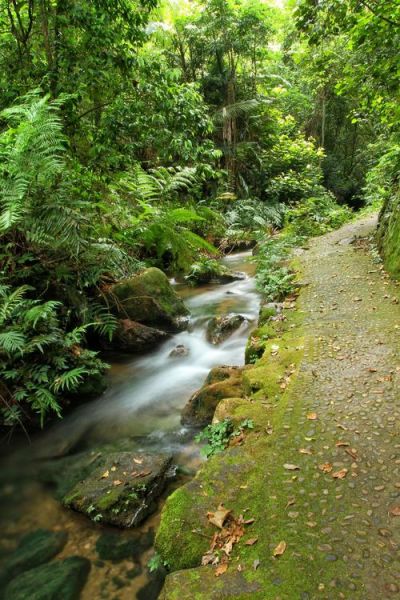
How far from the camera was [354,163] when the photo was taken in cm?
2245

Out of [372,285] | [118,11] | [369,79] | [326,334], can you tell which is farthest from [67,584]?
[369,79]

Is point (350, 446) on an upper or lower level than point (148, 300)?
lower

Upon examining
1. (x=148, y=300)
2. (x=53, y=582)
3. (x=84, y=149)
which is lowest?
(x=53, y=582)

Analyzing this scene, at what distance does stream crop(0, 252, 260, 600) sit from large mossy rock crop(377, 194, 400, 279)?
2296 mm

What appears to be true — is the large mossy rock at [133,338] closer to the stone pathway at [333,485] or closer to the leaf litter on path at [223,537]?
the stone pathway at [333,485]

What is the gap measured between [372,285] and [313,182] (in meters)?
12.1

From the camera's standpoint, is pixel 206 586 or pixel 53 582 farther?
pixel 53 582

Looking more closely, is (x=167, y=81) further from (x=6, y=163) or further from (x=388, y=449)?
(x=388, y=449)

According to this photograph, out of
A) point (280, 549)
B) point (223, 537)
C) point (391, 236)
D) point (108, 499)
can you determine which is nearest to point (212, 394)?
point (108, 499)

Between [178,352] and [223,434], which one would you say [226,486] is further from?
[178,352]

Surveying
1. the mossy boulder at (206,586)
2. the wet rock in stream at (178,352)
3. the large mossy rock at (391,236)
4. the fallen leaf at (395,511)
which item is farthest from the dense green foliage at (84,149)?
the fallen leaf at (395,511)

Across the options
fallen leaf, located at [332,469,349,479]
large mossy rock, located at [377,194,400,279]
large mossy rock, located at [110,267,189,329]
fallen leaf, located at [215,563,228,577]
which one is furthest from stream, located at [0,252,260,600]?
large mossy rock, located at [377,194,400,279]

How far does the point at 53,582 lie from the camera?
2738 millimetres

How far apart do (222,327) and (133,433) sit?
8.18 ft
